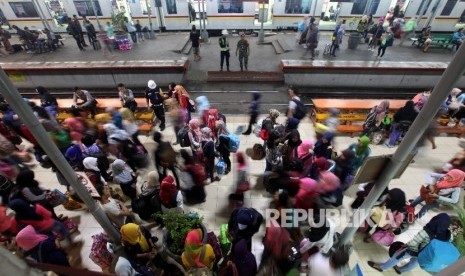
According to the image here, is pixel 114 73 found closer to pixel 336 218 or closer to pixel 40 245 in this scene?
pixel 40 245

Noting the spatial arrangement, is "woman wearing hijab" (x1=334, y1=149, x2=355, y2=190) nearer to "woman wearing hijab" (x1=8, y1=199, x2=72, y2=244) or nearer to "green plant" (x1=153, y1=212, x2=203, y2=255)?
"green plant" (x1=153, y1=212, x2=203, y2=255)

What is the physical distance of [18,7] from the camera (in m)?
17.6

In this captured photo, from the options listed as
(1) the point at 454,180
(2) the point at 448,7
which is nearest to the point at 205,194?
(1) the point at 454,180

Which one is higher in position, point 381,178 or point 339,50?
point 381,178

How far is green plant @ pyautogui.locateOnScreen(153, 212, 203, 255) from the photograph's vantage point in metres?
3.77

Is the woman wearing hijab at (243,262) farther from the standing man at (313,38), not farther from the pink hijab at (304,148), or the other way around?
the standing man at (313,38)

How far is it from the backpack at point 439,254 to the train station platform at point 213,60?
8.41 m

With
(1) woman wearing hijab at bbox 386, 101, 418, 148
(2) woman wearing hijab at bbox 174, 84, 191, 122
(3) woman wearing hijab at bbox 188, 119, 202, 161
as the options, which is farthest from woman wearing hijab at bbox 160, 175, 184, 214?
(1) woman wearing hijab at bbox 386, 101, 418, 148

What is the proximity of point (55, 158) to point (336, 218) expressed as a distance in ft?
16.9

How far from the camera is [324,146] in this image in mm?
5438

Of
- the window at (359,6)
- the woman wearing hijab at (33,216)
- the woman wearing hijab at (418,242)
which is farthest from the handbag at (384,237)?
the window at (359,6)

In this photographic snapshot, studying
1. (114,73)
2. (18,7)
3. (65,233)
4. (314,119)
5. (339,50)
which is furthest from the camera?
(18,7)

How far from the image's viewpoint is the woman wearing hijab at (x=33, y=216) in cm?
385

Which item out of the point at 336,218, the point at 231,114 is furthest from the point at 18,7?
the point at 336,218
